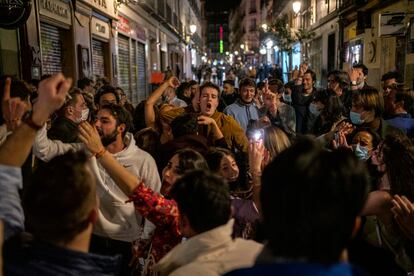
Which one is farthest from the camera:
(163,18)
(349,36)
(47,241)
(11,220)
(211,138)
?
(163,18)

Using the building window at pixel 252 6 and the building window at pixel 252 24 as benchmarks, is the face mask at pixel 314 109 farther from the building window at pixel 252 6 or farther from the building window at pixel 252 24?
the building window at pixel 252 6

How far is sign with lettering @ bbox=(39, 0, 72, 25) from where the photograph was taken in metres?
9.74

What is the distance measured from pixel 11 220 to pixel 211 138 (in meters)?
3.15

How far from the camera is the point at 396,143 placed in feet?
9.78

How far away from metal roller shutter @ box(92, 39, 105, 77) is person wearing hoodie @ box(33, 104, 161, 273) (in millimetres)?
10365

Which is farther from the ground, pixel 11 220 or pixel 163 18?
pixel 163 18

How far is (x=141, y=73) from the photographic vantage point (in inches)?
851

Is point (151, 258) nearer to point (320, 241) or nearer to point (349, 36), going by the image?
point (320, 241)

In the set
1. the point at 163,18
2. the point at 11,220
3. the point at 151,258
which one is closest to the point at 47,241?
the point at 11,220

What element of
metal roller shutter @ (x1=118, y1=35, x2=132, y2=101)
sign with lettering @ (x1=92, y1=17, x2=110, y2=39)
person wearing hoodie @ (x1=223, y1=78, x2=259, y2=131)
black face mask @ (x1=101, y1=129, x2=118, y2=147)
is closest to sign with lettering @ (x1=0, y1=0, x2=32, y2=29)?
person wearing hoodie @ (x1=223, y1=78, x2=259, y2=131)

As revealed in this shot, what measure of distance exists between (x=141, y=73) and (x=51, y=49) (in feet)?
35.8

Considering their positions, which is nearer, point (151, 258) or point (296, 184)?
point (296, 184)

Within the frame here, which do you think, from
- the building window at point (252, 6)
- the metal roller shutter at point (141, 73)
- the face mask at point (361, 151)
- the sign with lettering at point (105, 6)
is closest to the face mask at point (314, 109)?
the face mask at point (361, 151)

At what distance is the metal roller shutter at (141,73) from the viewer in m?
21.0
